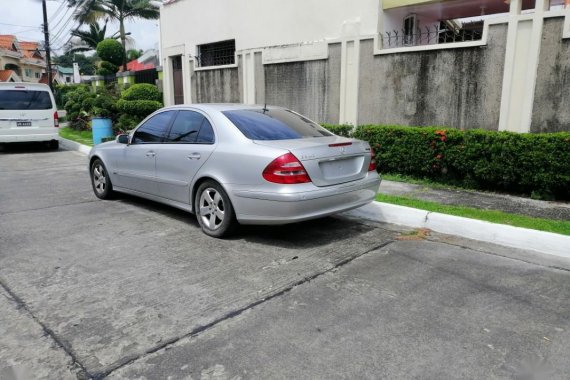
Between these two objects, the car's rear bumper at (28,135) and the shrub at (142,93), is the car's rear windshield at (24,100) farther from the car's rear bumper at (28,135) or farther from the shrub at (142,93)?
the shrub at (142,93)

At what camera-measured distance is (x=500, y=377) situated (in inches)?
108

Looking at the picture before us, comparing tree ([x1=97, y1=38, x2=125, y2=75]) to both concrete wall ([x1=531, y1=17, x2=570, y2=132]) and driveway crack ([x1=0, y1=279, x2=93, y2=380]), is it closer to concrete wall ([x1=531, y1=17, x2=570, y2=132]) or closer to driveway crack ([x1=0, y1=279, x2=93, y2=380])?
concrete wall ([x1=531, y1=17, x2=570, y2=132])

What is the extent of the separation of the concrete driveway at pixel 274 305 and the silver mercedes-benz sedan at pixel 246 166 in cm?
41

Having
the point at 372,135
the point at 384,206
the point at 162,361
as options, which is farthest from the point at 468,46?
the point at 162,361

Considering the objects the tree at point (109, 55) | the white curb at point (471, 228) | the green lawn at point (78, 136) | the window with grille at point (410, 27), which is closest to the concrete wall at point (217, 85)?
the green lawn at point (78, 136)

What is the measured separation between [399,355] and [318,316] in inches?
27.8

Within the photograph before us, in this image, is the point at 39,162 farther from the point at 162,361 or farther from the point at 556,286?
the point at 556,286

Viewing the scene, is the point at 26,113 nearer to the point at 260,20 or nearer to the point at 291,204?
the point at 260,20

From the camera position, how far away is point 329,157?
16.1 ft

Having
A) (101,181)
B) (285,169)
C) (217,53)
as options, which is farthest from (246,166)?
(217,53)

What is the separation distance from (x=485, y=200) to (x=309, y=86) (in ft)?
17.0

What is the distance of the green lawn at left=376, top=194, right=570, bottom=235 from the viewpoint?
17.5 ft

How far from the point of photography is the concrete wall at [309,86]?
10203 millimetres

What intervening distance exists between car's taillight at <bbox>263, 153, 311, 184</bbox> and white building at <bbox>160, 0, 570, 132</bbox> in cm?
475
